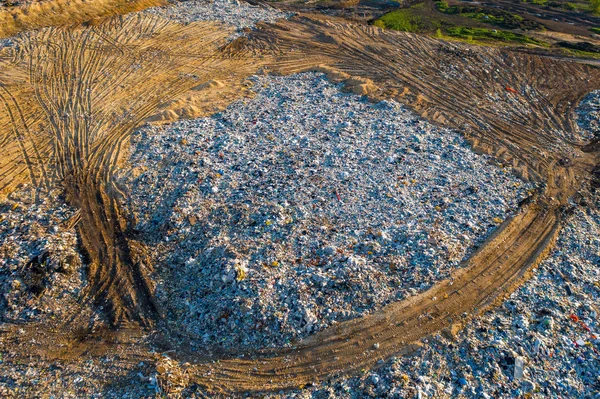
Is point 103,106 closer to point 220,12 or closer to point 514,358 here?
point 220,12

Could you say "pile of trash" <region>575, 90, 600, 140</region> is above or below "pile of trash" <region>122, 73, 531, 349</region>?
above

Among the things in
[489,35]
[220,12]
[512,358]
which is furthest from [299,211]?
[489,35]

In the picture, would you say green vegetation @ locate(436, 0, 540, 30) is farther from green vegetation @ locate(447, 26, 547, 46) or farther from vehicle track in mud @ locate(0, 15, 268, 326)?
vehicle track in mud @ locate(0, 15, 268, 326)

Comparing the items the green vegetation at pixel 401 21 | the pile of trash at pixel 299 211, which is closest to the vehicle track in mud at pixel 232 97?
the pile of trash at pixel 299 211

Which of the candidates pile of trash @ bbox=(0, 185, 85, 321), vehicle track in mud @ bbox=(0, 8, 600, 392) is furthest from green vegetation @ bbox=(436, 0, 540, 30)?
pile of trash @ bbox=(0, 185, 85, 321)

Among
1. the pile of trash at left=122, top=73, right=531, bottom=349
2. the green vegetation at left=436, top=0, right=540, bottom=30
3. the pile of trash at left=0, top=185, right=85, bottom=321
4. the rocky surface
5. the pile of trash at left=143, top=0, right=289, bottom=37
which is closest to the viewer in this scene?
the rocky surface

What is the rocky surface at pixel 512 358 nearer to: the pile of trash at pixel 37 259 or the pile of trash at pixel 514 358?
the pile of trash at pixel 514 358
